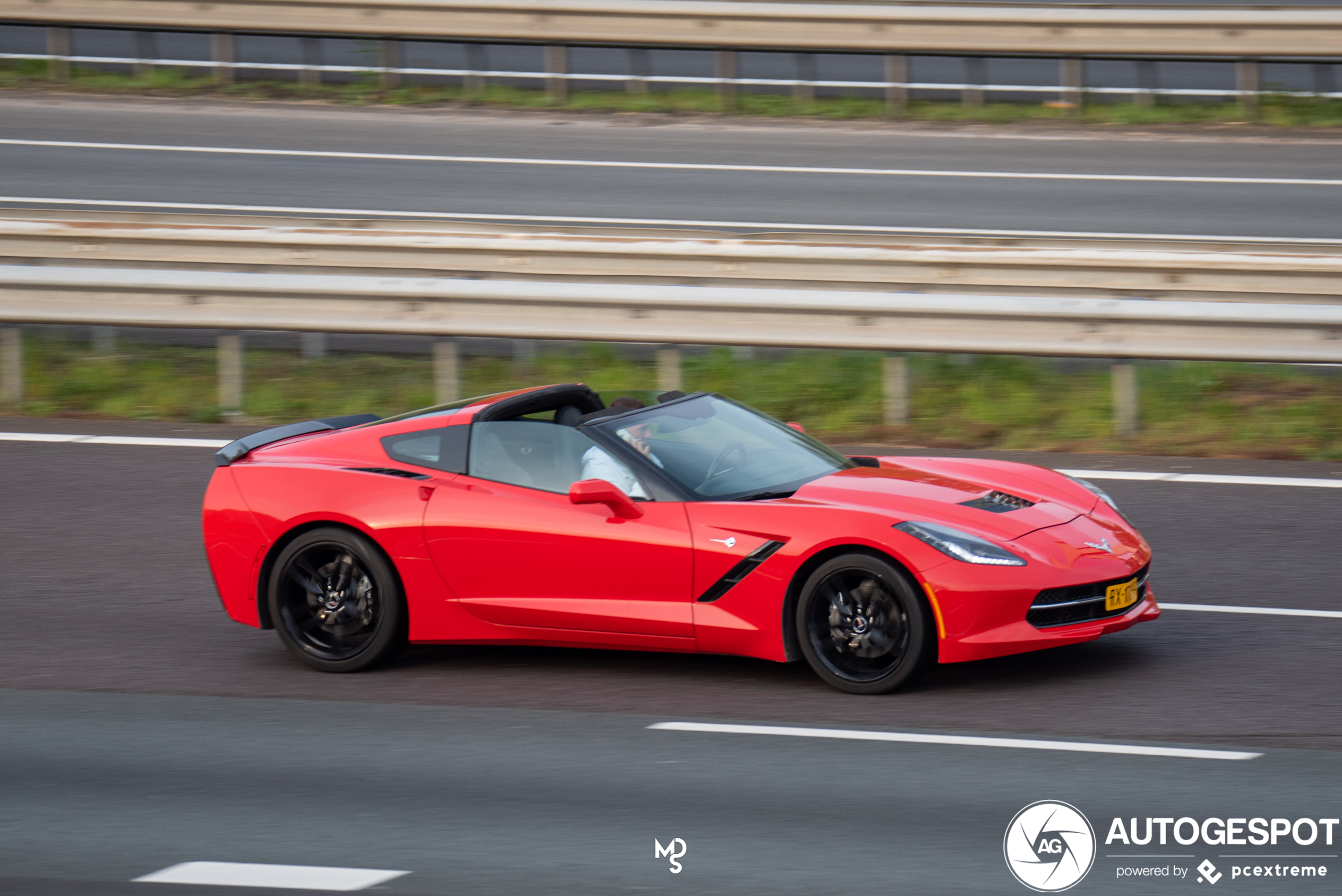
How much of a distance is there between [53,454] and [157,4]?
39.5 feet

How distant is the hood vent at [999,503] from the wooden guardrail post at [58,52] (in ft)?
62.4

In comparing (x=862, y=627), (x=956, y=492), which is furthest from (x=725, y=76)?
(x=862, y=627)

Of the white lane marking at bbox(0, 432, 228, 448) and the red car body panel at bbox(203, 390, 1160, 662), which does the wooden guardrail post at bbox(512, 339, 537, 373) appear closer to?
→ the white lane marking at bbox(0, 432, 228, 448)

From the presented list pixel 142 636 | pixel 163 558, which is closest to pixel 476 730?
pixel 142 636

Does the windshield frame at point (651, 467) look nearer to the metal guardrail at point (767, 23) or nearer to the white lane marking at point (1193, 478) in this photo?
the white lane marking at point (1193, 478)

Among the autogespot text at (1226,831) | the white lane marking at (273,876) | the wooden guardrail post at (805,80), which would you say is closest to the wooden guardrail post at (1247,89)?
the wooden guardrail post at (805,80)

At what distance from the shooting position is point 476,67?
22.8m

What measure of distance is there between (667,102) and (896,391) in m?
11.0

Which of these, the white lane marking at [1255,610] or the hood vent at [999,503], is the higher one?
the hood vent at [999,503]

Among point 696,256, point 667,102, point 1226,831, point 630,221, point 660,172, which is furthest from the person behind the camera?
point 667,102

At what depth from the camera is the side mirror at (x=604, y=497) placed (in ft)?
23.7

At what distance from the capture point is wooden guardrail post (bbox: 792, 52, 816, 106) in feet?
72.2

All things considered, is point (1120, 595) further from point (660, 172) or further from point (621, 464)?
point (660, 172)

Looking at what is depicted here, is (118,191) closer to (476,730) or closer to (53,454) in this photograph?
(53,454)
